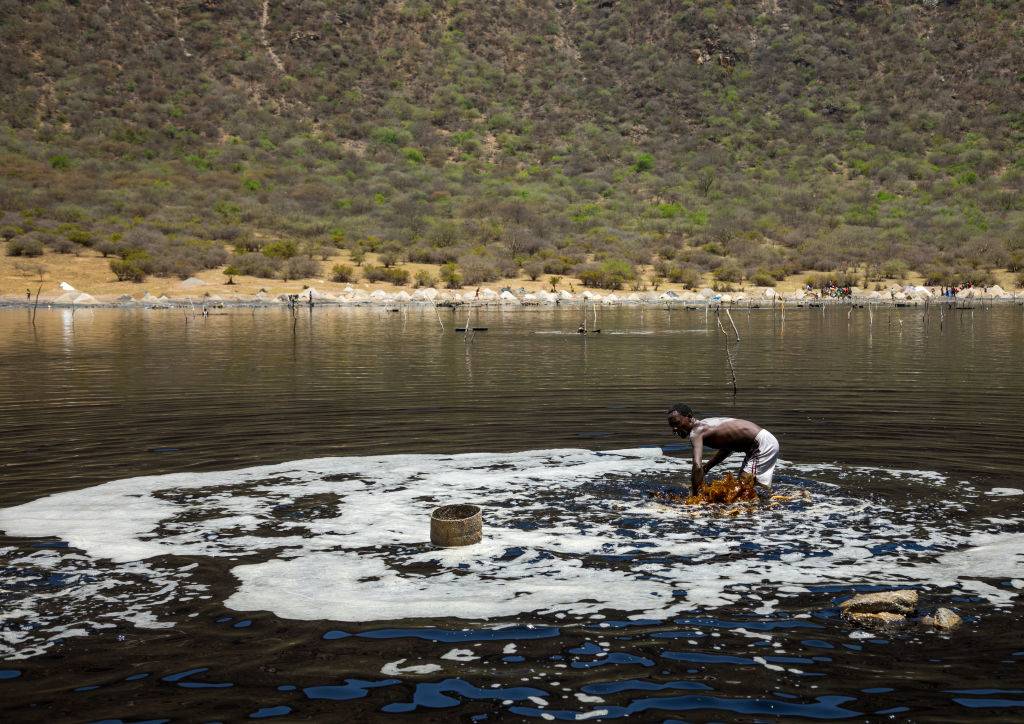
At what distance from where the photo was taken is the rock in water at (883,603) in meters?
7.89

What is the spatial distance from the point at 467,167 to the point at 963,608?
89.7m

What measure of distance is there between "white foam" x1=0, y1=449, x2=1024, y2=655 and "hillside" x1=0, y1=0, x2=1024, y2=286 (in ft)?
182

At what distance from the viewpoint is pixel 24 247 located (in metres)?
64.1

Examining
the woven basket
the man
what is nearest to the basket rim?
the woven basket

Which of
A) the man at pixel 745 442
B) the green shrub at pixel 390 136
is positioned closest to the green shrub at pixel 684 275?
the green shrub at pixel 390 136

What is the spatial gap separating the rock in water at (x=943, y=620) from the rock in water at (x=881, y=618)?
18 cm

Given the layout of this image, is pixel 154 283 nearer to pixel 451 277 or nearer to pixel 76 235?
pixel 76 235

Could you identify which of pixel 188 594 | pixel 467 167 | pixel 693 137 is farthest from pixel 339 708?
pixel 693 137

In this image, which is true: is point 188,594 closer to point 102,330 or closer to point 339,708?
point 339,708

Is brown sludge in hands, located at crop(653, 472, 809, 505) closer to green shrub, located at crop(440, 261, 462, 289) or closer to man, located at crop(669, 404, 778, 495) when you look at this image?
man, located at crop(669, 404, 778, 495)

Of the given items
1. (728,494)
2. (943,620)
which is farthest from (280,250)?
(943,620)

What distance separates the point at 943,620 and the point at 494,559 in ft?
13.1

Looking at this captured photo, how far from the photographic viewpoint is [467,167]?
95.1 m

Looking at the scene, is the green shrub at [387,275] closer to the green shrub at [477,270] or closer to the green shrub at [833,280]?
the green shrub at [477,270]
